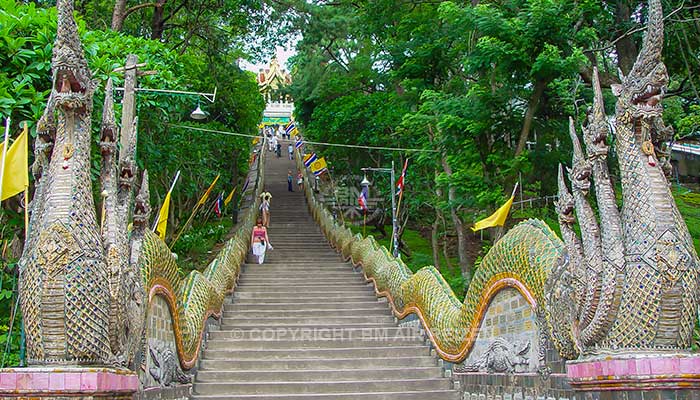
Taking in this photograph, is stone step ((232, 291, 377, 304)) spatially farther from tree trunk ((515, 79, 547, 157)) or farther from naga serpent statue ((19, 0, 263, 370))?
naga serpent statue ((19, 0, 263, 370))

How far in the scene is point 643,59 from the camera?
16.3ft

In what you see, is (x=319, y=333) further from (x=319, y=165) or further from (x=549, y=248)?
(x=319, y=165)

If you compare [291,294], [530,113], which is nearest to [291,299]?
[291,294]

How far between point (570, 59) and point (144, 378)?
7224 mm

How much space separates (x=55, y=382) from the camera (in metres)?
4.24

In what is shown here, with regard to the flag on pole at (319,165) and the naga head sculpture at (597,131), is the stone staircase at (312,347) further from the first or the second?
the flag on pole at (319,165)

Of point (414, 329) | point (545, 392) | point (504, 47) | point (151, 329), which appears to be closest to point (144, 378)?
point (151, 329)

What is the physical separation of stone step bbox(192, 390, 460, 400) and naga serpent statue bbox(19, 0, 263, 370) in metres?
2.17

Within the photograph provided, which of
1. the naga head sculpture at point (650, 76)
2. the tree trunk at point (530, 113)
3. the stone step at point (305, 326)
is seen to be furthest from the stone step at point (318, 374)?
the naga head sculpture at point (650, 76)

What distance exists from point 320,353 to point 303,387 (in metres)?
1.09

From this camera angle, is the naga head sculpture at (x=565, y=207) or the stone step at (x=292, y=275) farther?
the stone step at (x=292, y=275)

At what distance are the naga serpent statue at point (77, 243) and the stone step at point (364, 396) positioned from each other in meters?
2.17

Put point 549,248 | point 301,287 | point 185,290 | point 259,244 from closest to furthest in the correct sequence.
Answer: point 549,248
point 185,290
point 301,287
point 259,244

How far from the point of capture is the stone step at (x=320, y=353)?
8961 millimetres
